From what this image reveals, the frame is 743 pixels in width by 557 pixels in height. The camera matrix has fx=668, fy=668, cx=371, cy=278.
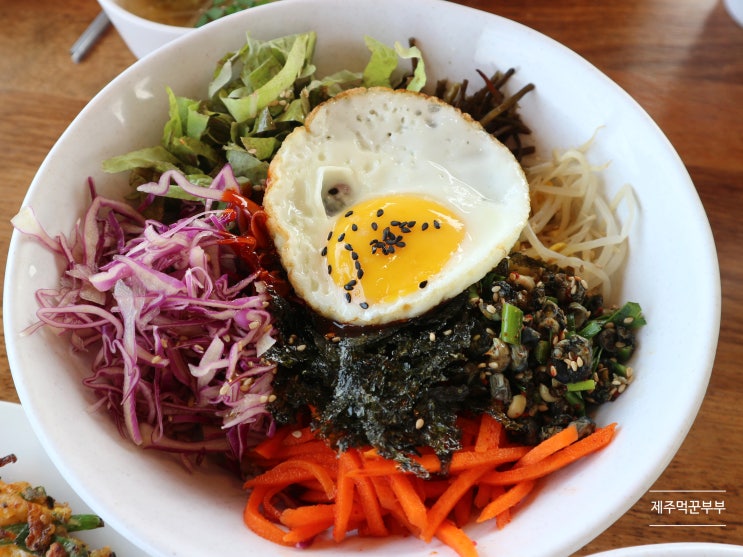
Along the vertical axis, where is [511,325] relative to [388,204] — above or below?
below

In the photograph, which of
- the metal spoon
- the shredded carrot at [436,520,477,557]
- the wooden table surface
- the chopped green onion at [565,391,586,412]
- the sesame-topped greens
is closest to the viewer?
the shredded carrot at [436,520,477,557]

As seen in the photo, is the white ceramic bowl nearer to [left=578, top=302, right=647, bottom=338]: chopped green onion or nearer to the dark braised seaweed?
the dark braised seaweed

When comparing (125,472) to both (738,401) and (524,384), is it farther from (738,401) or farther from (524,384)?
(738,401)

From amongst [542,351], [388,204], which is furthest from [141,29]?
[542,351]

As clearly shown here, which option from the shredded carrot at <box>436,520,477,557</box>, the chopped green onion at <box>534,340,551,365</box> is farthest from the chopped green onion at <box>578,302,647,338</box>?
the shredded carrot at <box>436,520,477,557</box>

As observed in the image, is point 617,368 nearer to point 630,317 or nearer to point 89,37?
point 630,317

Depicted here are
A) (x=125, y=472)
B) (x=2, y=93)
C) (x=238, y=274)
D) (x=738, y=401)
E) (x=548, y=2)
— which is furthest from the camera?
(x=548, y=2)

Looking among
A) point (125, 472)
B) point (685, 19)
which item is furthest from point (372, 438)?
point (685, 19)
